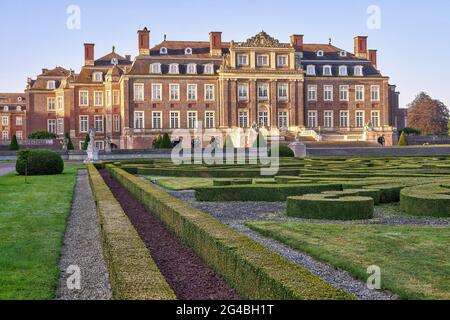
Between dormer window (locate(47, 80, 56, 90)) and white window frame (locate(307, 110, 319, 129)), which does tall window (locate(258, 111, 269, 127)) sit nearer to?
white window frame (locate(307, 110, 319, 129))

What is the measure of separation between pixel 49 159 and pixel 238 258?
1963 cm

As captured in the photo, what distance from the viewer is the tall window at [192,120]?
52.7m

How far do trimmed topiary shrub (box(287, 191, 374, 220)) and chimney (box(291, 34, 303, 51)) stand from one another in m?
47.8

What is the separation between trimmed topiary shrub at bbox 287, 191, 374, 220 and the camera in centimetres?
968

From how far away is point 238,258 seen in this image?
18.0ft

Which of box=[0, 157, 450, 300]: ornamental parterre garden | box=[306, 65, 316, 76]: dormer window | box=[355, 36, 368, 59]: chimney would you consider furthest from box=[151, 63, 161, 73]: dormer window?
box=[0, 157, 450, 300]: ornamental parterre garden

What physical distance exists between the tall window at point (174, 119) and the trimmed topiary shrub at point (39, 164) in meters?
28.5

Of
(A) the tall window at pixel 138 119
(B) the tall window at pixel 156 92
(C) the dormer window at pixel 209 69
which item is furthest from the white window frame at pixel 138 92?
(C) the dormer window at pixel 209 69

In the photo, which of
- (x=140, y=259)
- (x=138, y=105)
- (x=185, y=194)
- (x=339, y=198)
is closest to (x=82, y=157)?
(x=138, y=105)

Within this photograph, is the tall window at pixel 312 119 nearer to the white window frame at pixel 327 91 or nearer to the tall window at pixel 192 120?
the white window frame at pixel 327 91

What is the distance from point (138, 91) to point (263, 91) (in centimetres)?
1107

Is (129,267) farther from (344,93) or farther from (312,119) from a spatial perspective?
(344,93)
